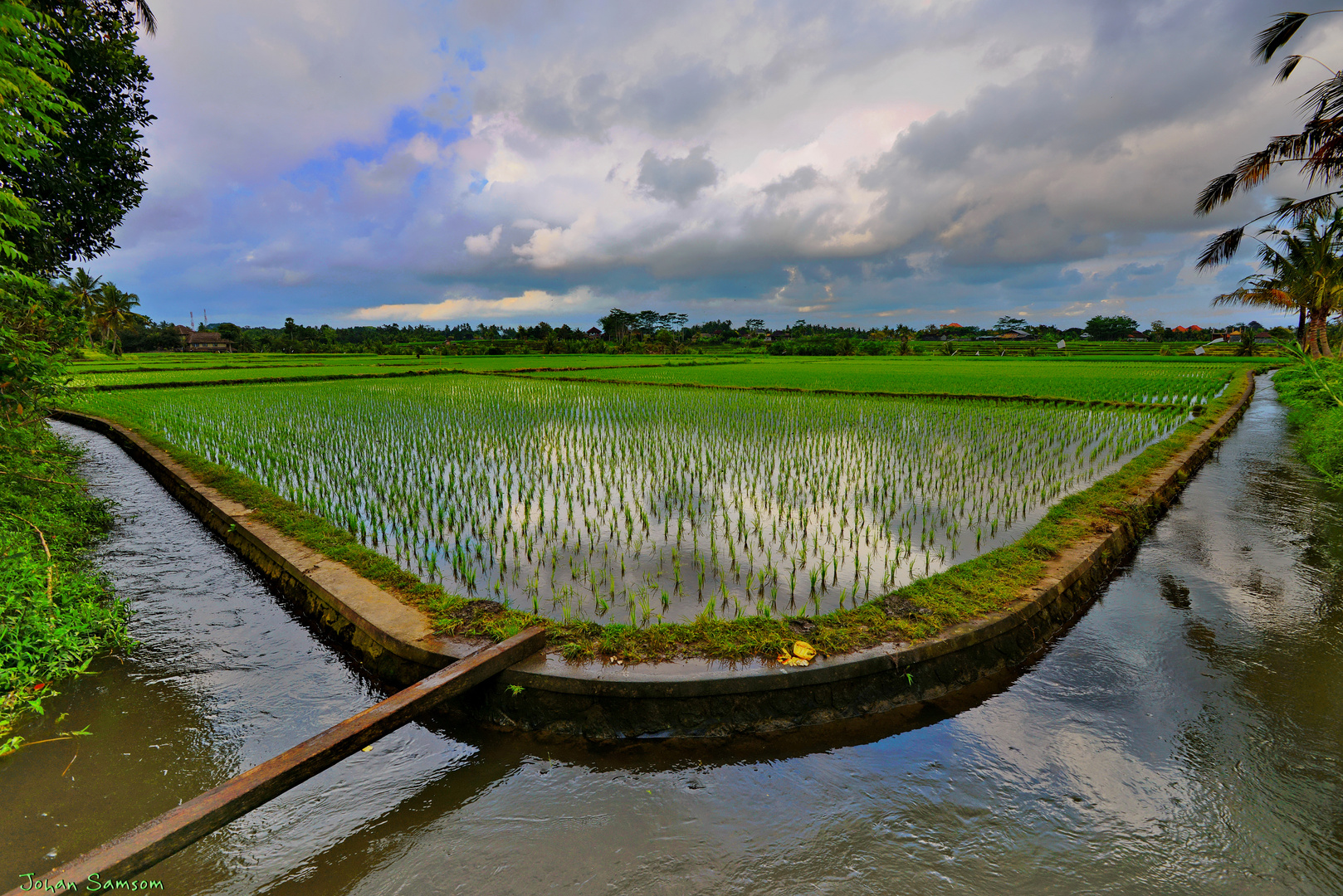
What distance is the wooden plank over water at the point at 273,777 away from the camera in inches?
70.2

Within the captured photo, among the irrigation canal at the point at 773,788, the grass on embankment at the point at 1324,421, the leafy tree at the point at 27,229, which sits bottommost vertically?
the irrigation canal at the point at 773,788

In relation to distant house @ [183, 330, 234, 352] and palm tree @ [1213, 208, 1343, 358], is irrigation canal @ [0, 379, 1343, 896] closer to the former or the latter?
palm tree @ [1213, 208, 1343, 358]

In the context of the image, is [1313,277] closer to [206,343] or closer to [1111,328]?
[1111,328]

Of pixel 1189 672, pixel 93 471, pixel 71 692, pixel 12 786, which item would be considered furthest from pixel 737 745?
pixel 93 471

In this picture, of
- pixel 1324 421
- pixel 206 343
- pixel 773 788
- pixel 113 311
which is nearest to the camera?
pixel 773 788

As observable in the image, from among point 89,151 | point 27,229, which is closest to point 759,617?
point 27,229

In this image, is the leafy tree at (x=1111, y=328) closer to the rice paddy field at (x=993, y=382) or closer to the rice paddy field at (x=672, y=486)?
the rice paddy field at (x=993, y=382)

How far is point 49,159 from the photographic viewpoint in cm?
692

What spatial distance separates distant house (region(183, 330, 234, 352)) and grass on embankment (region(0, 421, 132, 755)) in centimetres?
9077

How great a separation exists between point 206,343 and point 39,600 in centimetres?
9936

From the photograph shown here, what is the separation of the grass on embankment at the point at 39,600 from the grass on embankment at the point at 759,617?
1397mm

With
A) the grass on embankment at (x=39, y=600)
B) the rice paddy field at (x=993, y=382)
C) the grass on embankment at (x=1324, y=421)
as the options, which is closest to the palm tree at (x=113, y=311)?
the rice paddy field at (x=993, y=382)

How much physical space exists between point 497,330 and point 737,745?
3952 inches

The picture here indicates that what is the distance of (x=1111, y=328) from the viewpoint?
91.3 m
